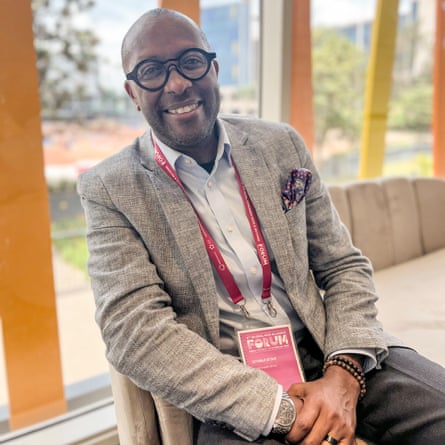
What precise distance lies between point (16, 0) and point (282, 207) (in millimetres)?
1125

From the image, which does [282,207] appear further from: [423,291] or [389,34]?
[389,34]

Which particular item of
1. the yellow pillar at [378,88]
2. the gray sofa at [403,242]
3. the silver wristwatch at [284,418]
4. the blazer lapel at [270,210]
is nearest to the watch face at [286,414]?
the silver wristwatch at [284,418]

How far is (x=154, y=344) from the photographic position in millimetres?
1105

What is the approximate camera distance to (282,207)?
135cm

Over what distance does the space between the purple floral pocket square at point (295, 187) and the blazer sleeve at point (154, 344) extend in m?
0.45

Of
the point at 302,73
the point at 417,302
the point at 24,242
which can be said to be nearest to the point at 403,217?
the point at 417,302

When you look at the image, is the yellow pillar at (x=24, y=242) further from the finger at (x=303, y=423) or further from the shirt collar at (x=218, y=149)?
the finger at (x=303, y=423)

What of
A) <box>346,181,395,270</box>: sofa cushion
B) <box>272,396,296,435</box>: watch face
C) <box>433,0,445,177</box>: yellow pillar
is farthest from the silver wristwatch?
<box>433,0,445,177</box>: yellow pillar

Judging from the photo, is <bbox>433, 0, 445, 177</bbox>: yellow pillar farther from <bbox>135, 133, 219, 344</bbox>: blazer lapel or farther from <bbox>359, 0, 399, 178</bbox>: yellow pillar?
<bbox>135, 133, 219, 344</bbox>: blazer lapel

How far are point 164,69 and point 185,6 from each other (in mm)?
776

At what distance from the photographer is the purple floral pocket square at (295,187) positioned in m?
1.36

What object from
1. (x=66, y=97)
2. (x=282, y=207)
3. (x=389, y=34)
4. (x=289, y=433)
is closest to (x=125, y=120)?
(x=66, y=97)

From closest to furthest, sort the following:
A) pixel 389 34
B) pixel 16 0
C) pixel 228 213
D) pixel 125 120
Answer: pixel 228 213, pixel 16 0, pixel 125 120, pixel 389 34

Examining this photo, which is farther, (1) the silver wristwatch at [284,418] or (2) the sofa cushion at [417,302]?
(2) the sofa cushion at [417,302]
